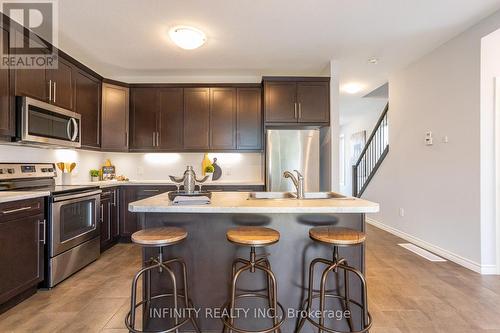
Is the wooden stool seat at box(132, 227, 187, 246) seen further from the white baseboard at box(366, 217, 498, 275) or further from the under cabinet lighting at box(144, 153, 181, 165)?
the white baseboard at box(366, 217, 498, 275)

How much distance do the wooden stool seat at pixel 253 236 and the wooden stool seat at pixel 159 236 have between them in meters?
0.33

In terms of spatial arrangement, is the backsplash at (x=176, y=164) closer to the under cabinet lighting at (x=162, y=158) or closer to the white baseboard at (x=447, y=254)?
the under cabinet lighting at (x=162, y=158)

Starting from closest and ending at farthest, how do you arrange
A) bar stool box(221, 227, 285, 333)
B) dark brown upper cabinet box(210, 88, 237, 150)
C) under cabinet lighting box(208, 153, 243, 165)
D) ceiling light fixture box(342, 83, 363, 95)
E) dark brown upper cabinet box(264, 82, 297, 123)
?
1. bar stool box(221, 227, 285, 333)
2. dark brown upper cabinet box(264, 82, 297, 123)
3. dark brown upper cabinet box(210, 88, 237, 150)
4. under cabinet lighting box(208, 153, 243, 165)
5. ceiling light fixture box(342, 83, 363, 95)

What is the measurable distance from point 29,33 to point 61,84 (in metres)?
0.61

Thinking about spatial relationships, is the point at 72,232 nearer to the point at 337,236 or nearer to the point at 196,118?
the point at 196,118

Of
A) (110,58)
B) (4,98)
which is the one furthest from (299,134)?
(4,98)

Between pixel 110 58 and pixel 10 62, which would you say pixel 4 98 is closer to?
pixel 10 62

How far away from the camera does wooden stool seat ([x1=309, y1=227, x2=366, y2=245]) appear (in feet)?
5.21

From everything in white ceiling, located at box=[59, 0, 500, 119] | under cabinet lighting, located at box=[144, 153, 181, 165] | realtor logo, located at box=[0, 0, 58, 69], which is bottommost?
under cabinet lighting, located at box=[144, 153, 181, 165]

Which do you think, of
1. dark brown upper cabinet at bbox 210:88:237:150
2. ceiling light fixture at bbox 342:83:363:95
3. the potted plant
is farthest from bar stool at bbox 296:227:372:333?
ceiling light fixture at bbox 342:83:363:95

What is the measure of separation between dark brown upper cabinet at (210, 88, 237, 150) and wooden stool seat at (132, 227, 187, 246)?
8.44ft

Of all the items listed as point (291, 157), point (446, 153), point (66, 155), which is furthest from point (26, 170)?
point (446, 153)

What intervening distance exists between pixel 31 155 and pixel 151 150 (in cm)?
153

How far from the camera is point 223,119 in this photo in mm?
4266
